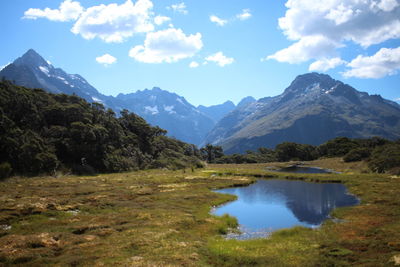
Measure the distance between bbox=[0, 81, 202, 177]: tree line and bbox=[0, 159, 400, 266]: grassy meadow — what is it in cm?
4082

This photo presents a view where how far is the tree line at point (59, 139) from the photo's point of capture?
301ft

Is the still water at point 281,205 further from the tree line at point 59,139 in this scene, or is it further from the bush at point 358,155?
the bush at point 358,155

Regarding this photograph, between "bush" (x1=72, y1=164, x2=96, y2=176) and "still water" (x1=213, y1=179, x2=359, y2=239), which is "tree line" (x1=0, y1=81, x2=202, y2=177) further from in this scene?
"still water" (x1=213, y1=179, x2=359, y2=239)

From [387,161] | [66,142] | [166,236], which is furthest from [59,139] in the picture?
[387,161]

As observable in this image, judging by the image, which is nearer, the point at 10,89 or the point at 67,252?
the point at 67,252

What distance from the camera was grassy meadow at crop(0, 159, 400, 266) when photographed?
25.5 meters

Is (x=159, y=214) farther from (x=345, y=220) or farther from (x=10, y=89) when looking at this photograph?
(x=10, y=89)

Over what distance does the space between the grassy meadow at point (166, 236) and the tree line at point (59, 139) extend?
4082 cm

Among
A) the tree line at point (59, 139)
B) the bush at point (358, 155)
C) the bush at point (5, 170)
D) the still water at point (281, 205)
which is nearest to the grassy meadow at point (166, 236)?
the still water at point (281, 205)

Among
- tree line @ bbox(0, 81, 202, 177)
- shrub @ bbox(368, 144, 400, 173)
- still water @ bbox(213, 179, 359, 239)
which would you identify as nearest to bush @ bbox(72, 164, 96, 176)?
tree line @ bbox(0, 81, 202, 177)

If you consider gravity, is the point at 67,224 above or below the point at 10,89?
below

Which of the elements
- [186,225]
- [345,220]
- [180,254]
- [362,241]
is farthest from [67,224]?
[345,220]

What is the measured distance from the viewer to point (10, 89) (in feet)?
363

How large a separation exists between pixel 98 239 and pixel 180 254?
1064cm
